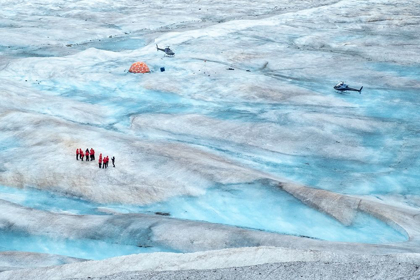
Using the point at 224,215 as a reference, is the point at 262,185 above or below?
above

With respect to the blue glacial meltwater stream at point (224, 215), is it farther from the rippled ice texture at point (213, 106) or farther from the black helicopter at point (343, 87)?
the black helicopter at point (343, 87)

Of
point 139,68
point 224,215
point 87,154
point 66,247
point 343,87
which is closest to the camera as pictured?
point 66,247

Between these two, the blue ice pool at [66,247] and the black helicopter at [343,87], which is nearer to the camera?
the blue ice pool at [66,247]

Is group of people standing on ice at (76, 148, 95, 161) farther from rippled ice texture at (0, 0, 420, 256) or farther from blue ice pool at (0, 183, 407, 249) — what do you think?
blue ice pool at (0, 183, 407, 249)

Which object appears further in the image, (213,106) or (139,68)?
(139,68)

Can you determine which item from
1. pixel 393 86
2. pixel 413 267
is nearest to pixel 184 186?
pixel 413 267

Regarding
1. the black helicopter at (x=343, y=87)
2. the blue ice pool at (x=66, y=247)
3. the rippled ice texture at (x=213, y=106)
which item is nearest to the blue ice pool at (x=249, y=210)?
the rippled ice texture at (x=213, y=106)

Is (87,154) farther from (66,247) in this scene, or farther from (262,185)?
(262,185)

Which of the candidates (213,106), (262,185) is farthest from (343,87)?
(262,185)
